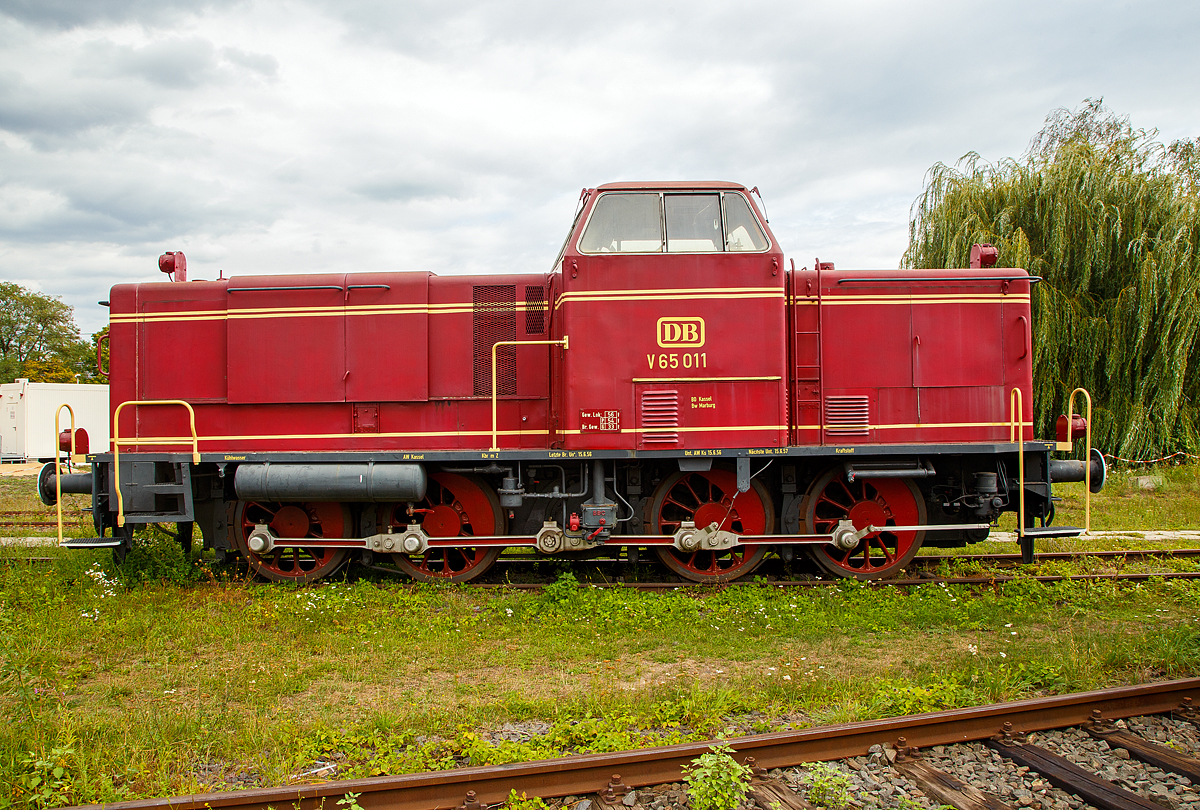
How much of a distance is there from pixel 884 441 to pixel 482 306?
4.63 metres

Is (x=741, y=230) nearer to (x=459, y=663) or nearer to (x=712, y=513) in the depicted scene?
(x=712, y=513)

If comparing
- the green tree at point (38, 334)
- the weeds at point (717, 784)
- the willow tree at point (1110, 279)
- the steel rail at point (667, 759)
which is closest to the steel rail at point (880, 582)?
the steel rail at point (667, 759)

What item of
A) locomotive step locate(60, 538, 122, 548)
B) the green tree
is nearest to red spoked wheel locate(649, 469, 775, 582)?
locomotive step locate(60, 538, 122, 548)

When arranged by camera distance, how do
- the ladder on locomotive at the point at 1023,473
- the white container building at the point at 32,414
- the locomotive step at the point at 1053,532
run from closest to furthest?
the locomotive step at the point at 1053,532 → the ladder on locomotive at the point at 1023,473 → the white container building at the point at 32,414

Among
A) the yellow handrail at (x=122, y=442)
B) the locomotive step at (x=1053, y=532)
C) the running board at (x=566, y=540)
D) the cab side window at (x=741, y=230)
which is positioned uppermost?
the cab side window at (x=741, y=230)

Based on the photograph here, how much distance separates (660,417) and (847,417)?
6.81ft

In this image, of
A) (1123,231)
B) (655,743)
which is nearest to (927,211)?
(1123,231)

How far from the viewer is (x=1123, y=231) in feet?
50.0

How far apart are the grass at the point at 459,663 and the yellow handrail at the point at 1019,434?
69 centimetres

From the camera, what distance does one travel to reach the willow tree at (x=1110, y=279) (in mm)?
14570

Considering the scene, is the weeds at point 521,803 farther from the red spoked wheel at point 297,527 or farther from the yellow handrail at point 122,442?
the yellow handrail at point 122,442

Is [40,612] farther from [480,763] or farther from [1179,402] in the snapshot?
[1179,402]

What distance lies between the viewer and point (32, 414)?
1041 inches

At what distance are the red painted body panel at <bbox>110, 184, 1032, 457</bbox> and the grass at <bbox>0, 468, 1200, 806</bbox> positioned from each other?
5.38 feet
